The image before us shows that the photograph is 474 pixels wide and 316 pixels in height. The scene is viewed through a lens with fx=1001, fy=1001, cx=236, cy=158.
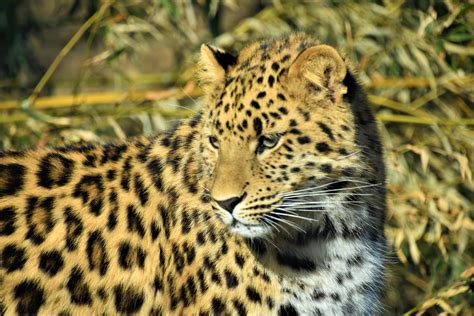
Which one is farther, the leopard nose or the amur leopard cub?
the amur leopard cub

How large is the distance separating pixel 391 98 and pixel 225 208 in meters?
3.84

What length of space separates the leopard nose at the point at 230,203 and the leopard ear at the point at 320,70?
55 centimetres

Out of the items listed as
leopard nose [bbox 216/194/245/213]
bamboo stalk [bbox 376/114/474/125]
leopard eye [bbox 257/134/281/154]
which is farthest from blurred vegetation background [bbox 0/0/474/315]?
leopard nose [bbox 216/194/245/213]

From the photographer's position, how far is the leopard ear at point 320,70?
407cm

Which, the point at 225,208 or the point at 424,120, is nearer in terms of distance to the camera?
the point at 225,208

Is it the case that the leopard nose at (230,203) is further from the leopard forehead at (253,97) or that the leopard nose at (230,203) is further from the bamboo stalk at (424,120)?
the bamboo stalk at (424,120)

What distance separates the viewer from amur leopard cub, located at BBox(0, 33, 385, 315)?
4.12 m

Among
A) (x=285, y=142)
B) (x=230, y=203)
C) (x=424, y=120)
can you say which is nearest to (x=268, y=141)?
(x=285, y=142)

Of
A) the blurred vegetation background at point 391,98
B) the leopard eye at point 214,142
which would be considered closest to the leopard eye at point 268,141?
the leopard eye at point 214,142

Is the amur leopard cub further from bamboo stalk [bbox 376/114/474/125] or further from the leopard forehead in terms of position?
bamboo stalk [bbox 376/114/474/125]

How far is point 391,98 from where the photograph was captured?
7.61 m

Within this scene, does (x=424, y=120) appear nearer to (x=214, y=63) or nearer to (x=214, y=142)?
(x=214, y=63)

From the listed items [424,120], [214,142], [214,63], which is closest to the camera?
[214,142]

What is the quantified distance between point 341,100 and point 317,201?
0.43 m
